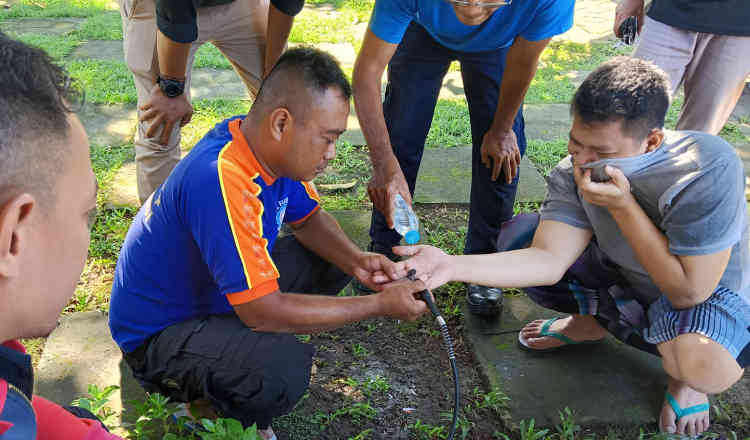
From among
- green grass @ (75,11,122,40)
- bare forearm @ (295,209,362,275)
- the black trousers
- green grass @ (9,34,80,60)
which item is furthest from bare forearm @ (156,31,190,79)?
green grass @ (75,11,122,40)

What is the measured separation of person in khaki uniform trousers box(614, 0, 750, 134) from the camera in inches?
114

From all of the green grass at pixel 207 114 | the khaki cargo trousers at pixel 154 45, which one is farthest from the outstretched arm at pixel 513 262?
the green grass at pixel 207 114

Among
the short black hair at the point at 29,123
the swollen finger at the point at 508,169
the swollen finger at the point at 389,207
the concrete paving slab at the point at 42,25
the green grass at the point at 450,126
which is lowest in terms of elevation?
the concrete paving slab at the point at 42,25

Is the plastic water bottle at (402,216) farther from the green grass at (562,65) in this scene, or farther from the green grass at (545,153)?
the green grass at (562,65)

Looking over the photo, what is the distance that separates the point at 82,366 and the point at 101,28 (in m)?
5.11

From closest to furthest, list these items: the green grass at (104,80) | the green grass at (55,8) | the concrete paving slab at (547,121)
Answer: the concrete paving slab at (547,121) → the green grass at (104,80) → the green grass at (55,8)

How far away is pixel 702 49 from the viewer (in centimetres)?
302

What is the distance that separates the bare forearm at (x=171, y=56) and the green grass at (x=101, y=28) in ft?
12.9

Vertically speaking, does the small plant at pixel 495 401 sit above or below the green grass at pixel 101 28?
above

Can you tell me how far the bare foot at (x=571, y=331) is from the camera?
2605 millimetres

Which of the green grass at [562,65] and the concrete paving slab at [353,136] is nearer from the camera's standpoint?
the concrete paving slab at [353,136]

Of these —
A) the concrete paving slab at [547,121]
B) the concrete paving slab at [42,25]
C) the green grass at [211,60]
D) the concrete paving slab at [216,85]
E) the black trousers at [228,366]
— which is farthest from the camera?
the concrete paving slab at [42,25]

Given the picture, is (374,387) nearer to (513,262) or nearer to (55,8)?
(513,262)

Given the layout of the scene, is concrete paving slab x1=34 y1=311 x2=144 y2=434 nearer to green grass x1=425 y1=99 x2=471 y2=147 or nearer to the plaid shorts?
the plaid shorts
